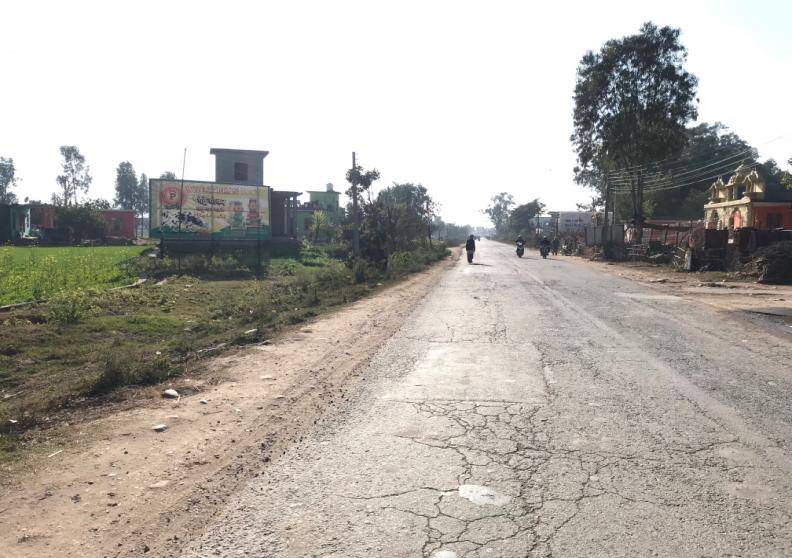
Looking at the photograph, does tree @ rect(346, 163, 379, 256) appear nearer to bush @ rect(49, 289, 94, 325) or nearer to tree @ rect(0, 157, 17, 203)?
bush @ rect(49, 289, 94, 325)

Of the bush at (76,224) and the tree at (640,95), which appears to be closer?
the tree at (640,95)

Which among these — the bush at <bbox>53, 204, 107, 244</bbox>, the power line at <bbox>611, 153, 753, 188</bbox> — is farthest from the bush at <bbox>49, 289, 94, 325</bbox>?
the power line at <bbox>611, 153, 753, 188</bbox>

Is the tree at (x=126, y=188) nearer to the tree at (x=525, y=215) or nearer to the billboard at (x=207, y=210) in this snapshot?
the tree at (x=525, y=215)

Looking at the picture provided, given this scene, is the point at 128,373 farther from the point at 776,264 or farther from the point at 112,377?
the point at 776,264

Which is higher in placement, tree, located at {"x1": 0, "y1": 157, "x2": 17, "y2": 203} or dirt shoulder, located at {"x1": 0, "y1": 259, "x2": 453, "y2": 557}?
tree, located at {"x1": 0, "y1": 157, "x2": 17, "y2": 203}

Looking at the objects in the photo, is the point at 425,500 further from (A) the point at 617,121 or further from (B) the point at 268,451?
(A) the point at 617,121

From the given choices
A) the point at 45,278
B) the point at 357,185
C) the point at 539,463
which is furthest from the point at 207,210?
the point at 539,463

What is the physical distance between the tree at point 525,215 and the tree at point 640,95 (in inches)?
2877

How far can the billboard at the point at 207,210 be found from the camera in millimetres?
33125

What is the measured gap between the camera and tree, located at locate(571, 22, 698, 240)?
3947 cm

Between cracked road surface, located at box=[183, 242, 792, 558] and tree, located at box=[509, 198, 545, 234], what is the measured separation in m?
111

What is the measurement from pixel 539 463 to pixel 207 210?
107 feet

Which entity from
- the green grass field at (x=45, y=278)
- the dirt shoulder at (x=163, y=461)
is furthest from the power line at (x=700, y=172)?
the dirt shoulder at (x=163, y=461)

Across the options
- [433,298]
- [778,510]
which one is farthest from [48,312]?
[778,510]
